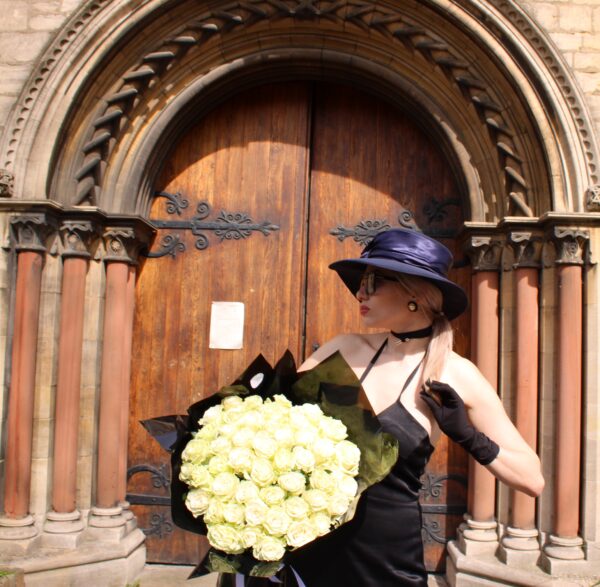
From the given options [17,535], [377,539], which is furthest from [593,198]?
[17,535]

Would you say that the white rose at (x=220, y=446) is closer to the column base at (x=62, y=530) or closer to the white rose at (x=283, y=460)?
the white rose at (x=283, y=460)

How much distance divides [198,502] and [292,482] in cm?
25

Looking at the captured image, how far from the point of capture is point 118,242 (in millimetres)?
4207

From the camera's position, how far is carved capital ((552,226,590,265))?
3.76m

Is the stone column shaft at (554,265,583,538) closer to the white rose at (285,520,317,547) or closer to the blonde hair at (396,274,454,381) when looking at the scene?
the blonde hair at (396,274,454,381)

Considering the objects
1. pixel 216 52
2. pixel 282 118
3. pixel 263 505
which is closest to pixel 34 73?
pixel 216 52

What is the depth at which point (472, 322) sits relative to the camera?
13.9 feet

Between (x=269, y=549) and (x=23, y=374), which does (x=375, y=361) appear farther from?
(x=23, y=374)

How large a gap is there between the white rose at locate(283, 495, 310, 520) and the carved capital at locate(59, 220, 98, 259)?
2927mm

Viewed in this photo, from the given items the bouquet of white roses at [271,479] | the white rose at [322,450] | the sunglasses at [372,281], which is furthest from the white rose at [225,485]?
the sunglasses at [372,281]

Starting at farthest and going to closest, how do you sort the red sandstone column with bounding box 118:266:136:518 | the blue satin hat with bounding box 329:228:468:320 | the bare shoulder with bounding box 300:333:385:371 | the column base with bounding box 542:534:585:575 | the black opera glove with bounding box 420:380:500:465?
the red sandstone column with bounding box 118:266:136:518, the column base with bounding box 542:534:585:575, the bare shoulder with bounding box 300:333:385:371, the blue satin hat with bounding box 329:228:468:320, the black opera glove with bounding box 420:380:500:465

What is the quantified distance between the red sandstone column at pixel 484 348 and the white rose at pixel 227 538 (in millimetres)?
2779

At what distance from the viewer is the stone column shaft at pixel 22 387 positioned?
3.88m

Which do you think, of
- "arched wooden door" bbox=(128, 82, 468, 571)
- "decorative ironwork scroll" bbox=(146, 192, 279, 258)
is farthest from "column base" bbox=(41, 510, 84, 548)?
"decorative ironwork scroll" bbox=(146, 192, 279, 258)
